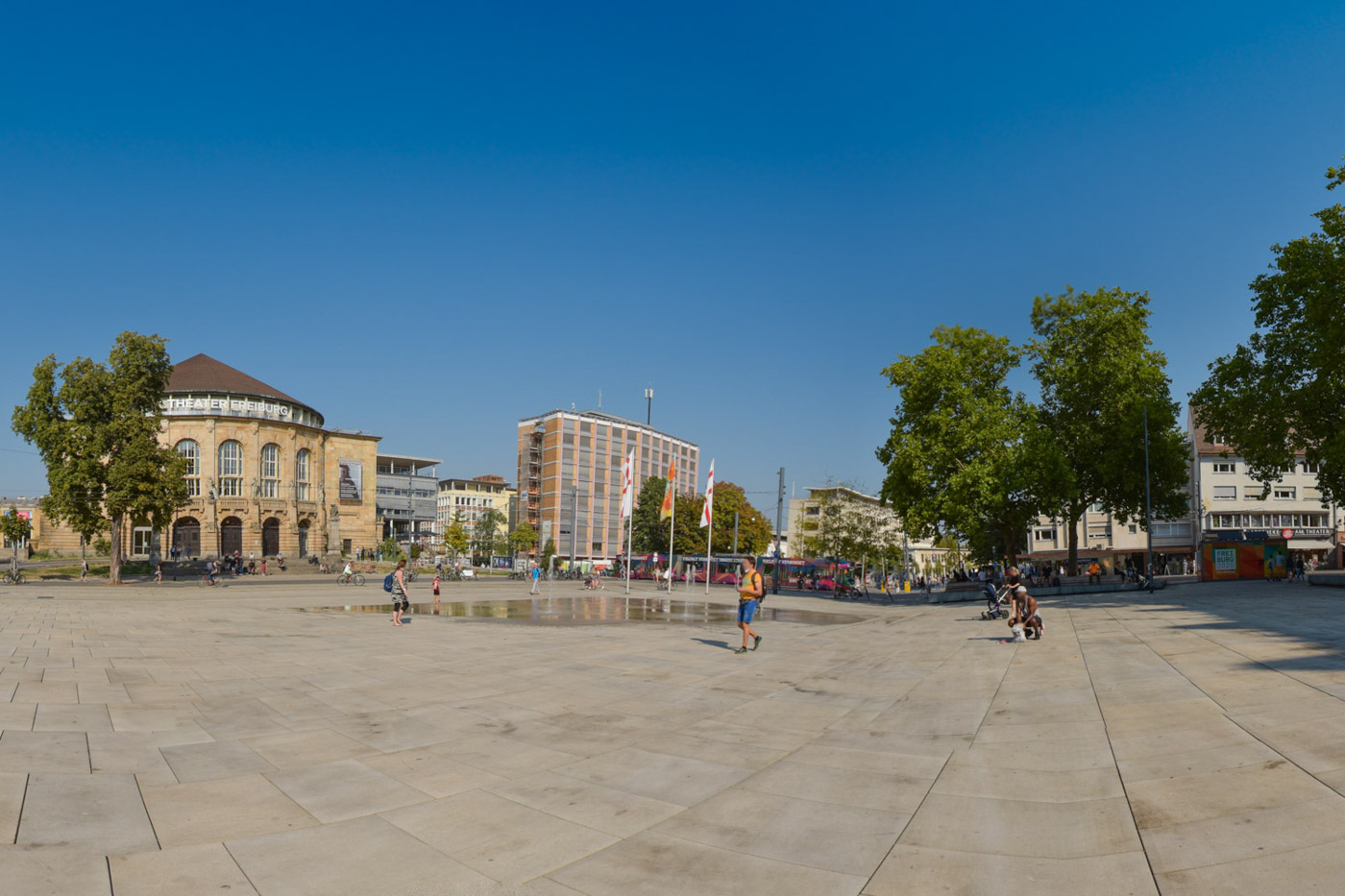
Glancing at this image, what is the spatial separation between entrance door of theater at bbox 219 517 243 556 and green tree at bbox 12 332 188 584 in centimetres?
3527

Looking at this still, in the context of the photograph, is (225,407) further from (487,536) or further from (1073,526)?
(1073,526)

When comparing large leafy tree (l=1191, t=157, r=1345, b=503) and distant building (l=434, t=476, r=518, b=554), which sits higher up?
large leafy tree (l=1191, t=157, r=1345, b=503)

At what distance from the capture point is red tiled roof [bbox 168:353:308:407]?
85.6m

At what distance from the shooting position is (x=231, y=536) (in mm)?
81188

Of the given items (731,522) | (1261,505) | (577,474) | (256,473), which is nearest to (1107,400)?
(731,522)

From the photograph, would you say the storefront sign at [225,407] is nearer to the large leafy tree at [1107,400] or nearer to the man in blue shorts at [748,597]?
the large leafy tree at [1107,400]

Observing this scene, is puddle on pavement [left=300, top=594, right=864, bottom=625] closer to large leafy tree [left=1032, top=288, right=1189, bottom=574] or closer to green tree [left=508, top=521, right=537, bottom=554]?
large leafy tree [left=1032, top=288, right=1189, bottom=574]

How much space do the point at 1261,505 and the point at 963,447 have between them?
63146 mm

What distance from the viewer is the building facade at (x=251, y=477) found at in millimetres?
79250

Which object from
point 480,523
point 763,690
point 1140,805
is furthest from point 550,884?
point 480,523

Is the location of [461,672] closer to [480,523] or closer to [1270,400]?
[1270,400]

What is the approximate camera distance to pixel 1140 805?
206 inches

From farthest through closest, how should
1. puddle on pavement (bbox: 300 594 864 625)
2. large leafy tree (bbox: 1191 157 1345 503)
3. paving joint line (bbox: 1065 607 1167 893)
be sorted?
large leafy tree (bbox: 1191 157 1345 503)
puddle on pavement (bbox: 300 594 864 625)
paving joint line (bbox: 1065 607 1167 893)

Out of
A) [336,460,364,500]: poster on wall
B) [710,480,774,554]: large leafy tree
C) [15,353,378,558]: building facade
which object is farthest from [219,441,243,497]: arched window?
[710,480,774,554]: large leafy tree
